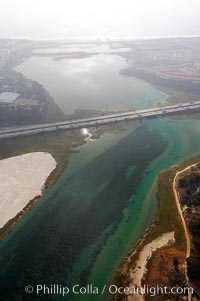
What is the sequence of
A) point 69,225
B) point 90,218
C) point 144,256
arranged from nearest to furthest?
1. point 144,256
2. point 69,225
3. point 90,218

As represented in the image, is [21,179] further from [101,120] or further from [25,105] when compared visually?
[25,105]

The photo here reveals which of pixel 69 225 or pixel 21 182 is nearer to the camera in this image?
pixel 69 225

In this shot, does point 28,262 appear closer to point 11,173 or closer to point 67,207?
point 67,207

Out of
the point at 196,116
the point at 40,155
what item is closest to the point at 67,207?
the point at 40,155

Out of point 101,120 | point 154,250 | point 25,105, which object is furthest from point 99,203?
point 25,105

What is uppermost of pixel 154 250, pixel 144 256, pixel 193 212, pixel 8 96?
pixel 8 96

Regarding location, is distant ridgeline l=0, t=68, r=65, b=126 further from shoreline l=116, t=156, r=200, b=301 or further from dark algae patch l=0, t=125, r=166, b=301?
shoreline l=116, t=156, r=200, b=301
